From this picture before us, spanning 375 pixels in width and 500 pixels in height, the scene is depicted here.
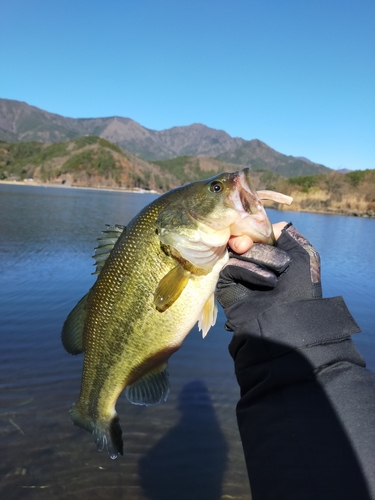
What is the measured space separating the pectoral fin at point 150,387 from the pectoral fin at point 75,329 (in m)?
0.44

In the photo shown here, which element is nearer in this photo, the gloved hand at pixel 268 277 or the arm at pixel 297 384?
the arm at pixel 297 384

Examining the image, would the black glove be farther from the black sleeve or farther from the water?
the water

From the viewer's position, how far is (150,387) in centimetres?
240

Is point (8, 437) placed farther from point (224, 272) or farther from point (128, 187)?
point (128, 187)

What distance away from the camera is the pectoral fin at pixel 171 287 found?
6.97 feet

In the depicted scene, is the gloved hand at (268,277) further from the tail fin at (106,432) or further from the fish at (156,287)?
the tail fin at (106,432)

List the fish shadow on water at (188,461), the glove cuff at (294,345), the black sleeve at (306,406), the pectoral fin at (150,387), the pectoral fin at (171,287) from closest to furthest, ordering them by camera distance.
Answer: the black sleeve at (306,406) → the glove cuff at (294,345) → the pectoral fin at (171,287) → the pectoral fin at (150,387) → the fish shadow on water at (188,461)

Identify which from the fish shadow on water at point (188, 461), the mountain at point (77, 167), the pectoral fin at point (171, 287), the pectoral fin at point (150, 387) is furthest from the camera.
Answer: the mountain at point (77, 167)

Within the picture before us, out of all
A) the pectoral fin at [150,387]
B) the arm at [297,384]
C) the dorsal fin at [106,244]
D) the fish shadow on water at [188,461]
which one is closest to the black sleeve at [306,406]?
the arm at [297,384]

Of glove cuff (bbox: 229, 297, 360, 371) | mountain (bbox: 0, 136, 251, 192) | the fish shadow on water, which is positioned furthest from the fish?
mountain (bbox: 0, 136, 251, 192)

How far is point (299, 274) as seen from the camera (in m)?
2.15

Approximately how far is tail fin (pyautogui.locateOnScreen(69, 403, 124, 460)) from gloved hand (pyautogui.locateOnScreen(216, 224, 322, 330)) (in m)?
0.97

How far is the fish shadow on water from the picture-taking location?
3.34 metres

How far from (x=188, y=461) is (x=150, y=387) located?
5.79ft
